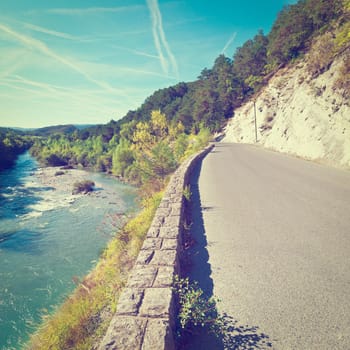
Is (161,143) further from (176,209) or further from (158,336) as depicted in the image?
(158,336)

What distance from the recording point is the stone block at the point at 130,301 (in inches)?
95.3

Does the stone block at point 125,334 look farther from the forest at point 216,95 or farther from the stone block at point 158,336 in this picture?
the forest at point 216,95

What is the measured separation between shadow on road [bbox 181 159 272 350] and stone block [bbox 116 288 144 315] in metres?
0.63

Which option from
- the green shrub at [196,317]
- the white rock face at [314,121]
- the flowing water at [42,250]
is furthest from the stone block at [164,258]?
the white rock face at [314,121]

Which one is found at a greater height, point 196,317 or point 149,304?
point 149,304

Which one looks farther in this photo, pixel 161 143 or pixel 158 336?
pixel 161 143

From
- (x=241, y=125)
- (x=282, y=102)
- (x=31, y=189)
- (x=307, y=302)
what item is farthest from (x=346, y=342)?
(x=31, y=189)

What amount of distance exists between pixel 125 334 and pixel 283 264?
8.72 ft

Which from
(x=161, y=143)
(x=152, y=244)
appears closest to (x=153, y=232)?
(x=152, y=244)

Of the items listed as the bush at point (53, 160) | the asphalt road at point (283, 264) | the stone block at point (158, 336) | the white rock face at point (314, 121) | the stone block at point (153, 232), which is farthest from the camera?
the bush at point (53, 160)

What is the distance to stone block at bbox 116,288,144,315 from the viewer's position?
7.95 feet

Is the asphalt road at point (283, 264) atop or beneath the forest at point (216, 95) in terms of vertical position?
beneath

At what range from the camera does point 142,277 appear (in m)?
2.94

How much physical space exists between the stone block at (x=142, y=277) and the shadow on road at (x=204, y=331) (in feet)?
2.36
